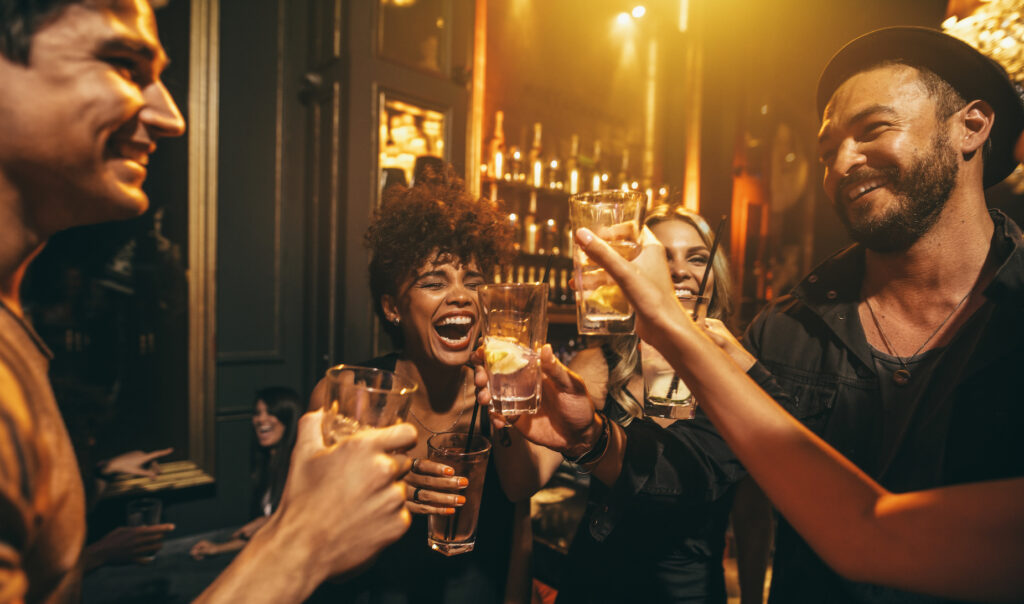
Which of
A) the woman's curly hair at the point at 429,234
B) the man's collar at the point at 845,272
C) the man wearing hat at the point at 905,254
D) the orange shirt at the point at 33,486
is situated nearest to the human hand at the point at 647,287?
the man wearing hat at the point at 905,254

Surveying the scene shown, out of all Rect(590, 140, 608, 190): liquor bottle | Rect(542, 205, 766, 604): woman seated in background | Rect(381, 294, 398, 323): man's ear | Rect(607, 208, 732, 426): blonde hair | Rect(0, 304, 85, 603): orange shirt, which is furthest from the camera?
Rect(590, 140, 608, 190): liquor bottle

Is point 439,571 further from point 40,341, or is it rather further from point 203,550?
point 203,550

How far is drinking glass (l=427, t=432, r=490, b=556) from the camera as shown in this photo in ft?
4.43

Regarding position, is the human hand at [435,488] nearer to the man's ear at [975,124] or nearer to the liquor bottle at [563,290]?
the man's ear at [975,124]

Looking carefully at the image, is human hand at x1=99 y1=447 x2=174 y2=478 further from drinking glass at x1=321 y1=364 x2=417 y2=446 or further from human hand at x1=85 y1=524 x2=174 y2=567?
drinking glass at x1=321 y1=364 x2=417 y2=446

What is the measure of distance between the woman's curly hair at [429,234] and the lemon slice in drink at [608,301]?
105cm

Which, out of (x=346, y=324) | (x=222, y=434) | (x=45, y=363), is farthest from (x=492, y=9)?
(x=45, y=363)

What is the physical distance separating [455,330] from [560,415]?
30.3 inches

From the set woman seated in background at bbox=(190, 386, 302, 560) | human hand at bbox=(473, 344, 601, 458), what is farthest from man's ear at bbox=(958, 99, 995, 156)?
woman seated in background at bbox=(190, 386, 302, 560)

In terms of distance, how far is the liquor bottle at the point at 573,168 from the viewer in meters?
4.82

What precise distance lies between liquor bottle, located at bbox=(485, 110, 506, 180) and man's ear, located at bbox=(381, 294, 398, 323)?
89.0 inches

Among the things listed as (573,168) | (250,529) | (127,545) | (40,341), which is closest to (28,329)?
(40,341)

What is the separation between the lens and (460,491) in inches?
52.9

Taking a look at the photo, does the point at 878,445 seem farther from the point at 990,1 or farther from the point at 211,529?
the point at 211,529
